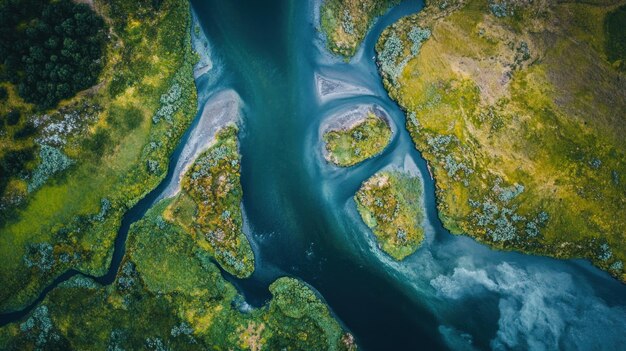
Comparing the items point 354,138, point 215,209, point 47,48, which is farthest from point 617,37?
point 47,48

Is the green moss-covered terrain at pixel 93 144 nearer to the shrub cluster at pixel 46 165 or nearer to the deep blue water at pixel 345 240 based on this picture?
the shrub cluster at pixel 46 165

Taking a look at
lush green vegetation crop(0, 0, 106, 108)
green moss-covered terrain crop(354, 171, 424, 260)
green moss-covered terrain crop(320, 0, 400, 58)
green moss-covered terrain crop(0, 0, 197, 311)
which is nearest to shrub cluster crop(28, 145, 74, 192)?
green moss-covered terrain crop(0, 0, 197, 311)

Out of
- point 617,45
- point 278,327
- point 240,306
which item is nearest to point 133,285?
point 240,306

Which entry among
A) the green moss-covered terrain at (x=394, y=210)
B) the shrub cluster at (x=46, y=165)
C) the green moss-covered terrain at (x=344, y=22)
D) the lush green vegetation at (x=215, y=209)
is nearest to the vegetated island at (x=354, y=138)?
the green moss-covered terrain at (x=394, y=210)

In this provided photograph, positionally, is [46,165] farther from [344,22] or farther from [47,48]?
[344,22]

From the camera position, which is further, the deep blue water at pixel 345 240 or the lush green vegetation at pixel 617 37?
the deep blue water at pixel 345 240

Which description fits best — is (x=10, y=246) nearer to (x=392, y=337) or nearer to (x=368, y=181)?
(x=368, y=181)
